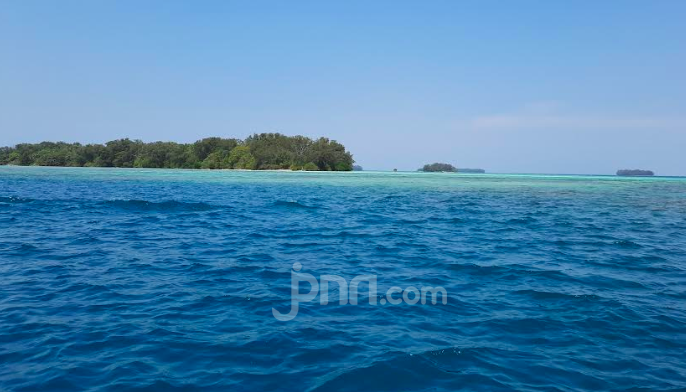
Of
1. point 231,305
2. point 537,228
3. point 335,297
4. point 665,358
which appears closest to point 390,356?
point 335,297

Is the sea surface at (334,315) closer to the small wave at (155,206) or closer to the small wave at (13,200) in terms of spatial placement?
the small wave at (155,206)

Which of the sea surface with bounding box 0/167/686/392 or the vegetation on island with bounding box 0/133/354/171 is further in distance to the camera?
the vegetation on island with bounding box 0/133/354/171

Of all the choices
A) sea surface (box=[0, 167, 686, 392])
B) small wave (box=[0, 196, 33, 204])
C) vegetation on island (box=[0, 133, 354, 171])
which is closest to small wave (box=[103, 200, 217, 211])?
small wave (box=[0, 196, 33, 204])

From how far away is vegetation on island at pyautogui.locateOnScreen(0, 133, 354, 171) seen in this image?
14838 centimetres

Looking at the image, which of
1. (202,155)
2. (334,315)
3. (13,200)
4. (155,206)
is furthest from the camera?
(202,155)

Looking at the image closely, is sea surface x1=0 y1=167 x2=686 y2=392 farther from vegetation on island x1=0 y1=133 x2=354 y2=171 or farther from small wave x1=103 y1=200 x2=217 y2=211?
vegetation on island x1=0 y1=133 x2=354 y2=171

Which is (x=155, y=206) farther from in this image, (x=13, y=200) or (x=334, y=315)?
(x=334, y=315)

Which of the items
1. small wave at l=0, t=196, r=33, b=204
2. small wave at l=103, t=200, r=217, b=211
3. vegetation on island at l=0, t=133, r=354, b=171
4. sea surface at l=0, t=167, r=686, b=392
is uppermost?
vegetation on island at l=0, t=133, r=354, b=171

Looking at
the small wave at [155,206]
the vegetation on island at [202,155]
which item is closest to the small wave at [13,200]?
the small wave at [155,206]

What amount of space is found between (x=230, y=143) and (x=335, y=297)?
15648 centimetres

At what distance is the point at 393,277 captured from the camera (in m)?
11.4

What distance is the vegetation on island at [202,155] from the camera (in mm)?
148375

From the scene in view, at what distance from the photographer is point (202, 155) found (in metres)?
157

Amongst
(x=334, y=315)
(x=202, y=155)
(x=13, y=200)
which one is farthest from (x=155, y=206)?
(x=202, y=155)
